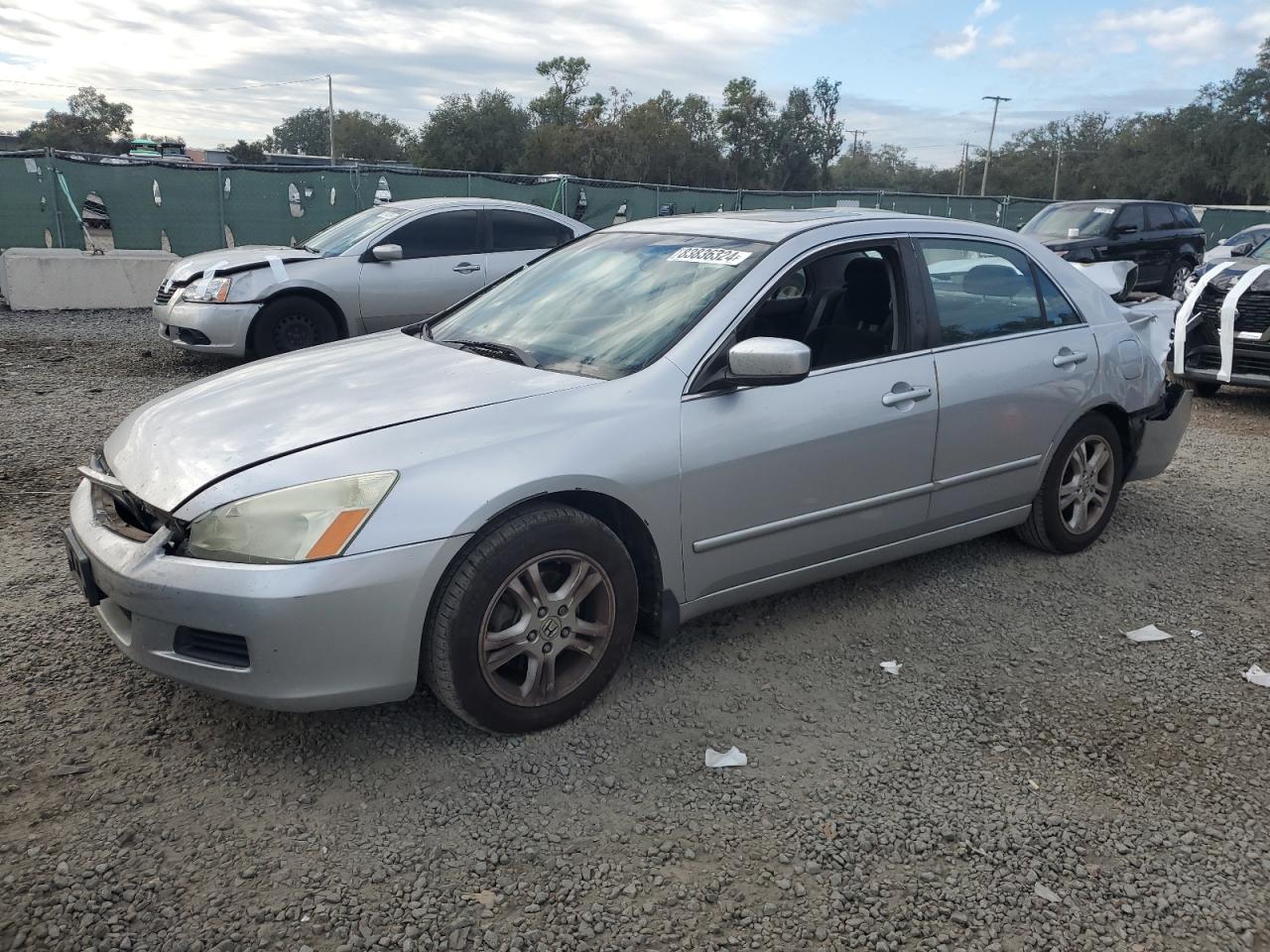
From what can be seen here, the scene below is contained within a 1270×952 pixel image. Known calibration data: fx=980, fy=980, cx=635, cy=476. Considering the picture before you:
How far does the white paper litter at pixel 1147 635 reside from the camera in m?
3.96

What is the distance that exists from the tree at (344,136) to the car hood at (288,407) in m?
98.2

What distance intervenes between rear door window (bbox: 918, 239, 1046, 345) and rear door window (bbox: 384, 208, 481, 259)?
5.93m

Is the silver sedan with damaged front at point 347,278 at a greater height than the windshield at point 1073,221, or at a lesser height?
lesser

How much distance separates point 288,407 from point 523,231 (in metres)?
6.76

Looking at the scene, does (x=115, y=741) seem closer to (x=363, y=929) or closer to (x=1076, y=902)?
(x=363, y=929)

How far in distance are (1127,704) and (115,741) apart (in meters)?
3.33

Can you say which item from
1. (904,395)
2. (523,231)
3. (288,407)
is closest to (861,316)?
(904,395)

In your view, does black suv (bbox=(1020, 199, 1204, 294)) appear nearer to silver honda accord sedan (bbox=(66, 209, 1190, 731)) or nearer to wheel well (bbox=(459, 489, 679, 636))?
silver honda accord sedan (bbox=(66, 209, 1190, 731))

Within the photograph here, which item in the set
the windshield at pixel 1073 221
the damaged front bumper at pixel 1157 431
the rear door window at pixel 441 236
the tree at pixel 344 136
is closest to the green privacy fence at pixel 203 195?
the windshield at pixel 1073 221

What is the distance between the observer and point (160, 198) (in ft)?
49.6

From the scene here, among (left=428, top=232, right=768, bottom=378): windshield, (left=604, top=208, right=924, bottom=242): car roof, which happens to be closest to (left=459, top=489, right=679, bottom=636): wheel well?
(left=428, top=232, right=768, bottom=378): windshield

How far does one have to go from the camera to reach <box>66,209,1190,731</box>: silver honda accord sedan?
8.81 ft

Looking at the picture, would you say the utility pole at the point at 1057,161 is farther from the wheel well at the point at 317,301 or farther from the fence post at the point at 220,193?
the wheel well at the point at 317,301

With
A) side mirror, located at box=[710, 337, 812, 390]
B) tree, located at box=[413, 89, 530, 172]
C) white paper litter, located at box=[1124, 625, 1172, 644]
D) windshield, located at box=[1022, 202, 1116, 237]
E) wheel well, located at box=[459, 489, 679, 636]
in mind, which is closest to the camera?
wheel well, located at box=[459, 489, 679, 636]
